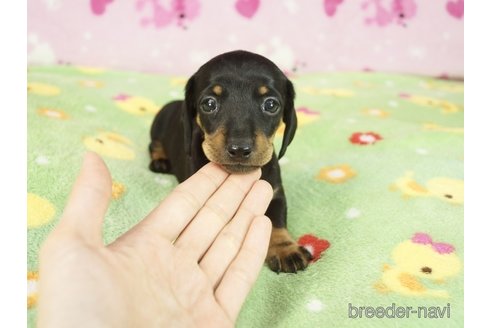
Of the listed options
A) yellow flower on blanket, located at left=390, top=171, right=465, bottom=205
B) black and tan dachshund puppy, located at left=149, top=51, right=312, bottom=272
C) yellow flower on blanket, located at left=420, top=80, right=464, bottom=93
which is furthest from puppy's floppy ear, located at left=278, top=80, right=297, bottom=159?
yellow flower on blanket, located at left=420, top=80, right=464, bottom=93

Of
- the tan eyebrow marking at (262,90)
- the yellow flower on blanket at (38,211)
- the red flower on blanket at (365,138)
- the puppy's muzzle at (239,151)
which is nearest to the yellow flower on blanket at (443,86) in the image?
the red flower on blanket at (365,138)

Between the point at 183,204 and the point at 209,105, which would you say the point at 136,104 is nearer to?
the point at 209,105

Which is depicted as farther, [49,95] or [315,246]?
[49,95]

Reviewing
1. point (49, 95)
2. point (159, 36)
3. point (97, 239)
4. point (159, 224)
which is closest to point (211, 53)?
point (159, 36)

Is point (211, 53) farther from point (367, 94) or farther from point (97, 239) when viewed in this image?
point (97, 239)

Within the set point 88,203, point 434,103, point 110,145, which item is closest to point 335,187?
point 110,145
